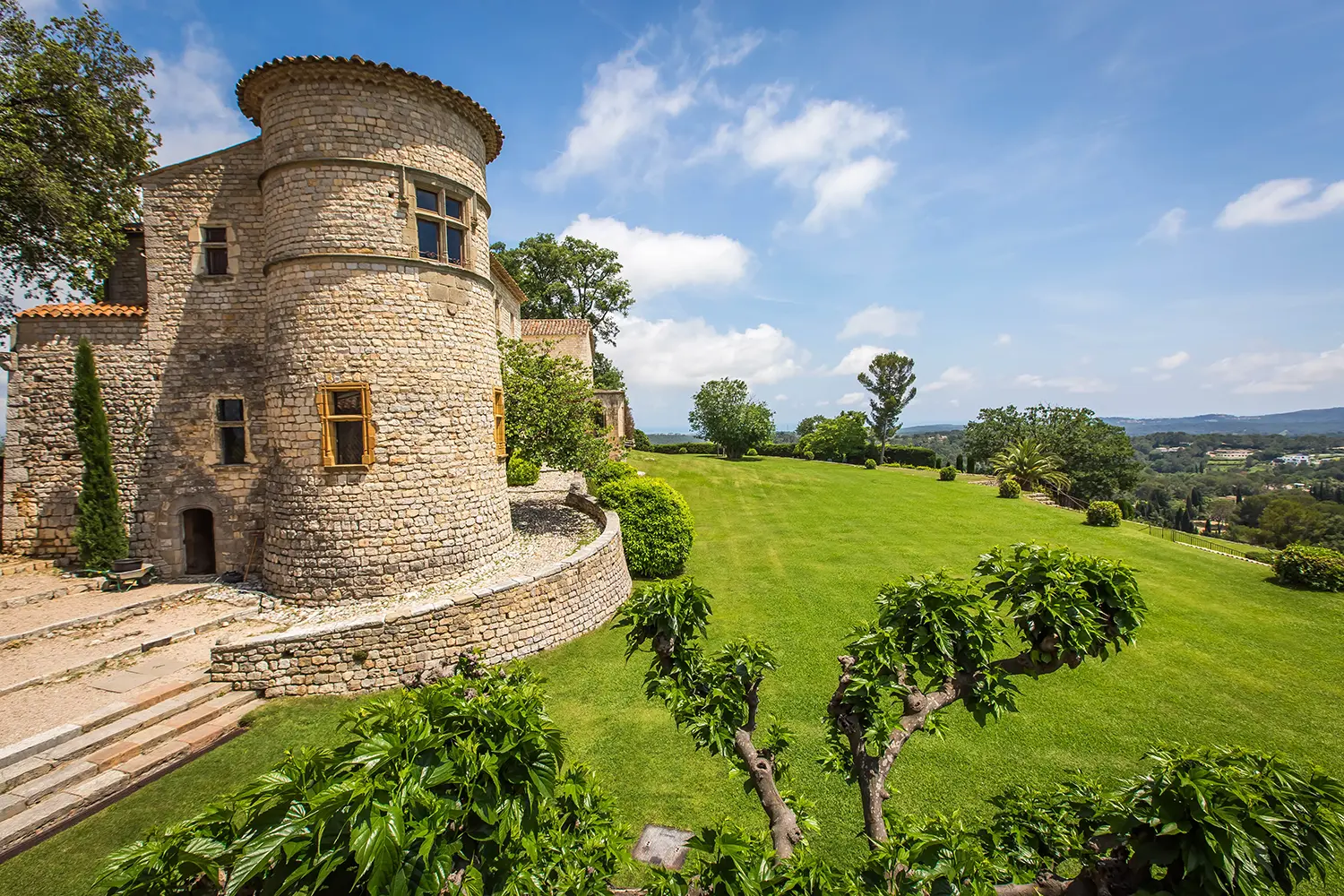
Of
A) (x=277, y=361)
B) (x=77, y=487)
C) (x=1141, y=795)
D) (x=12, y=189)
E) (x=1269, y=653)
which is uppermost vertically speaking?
(x=12, y=189)

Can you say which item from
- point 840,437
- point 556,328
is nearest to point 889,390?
point 840,437

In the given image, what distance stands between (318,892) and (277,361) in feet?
38.7

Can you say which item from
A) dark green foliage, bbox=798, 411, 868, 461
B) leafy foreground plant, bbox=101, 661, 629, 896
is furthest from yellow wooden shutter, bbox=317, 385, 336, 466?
dark green foliage, bbox=798, 411, 868, 461

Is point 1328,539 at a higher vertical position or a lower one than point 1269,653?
lower

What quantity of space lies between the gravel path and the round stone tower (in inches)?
13.2

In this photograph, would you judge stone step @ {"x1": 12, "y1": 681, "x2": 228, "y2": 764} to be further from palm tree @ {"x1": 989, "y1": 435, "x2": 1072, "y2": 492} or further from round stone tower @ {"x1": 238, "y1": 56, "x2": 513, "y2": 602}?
palm tree @ {"x1": 989, "y1": 435, "x2": 1072, "y2": 492}

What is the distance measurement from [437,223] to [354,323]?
2864 mm

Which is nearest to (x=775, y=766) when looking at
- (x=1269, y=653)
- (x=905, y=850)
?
(x=905, y=850)

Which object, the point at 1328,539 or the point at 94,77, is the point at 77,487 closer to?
the point at 94,77

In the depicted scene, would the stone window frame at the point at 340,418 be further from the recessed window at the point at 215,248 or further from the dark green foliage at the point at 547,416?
the dark green foliage at the point at 547,416

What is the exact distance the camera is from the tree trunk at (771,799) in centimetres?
384

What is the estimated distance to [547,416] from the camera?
16.7 meters

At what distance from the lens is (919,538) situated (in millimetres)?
19281

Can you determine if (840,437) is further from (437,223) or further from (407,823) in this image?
(407,823)
